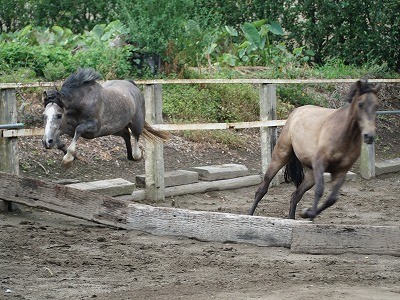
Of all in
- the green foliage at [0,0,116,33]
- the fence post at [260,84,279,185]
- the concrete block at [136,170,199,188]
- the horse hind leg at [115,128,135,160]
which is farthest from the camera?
the green foliage at [0,0,116,33]

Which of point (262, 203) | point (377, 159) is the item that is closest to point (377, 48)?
point (377, 159)

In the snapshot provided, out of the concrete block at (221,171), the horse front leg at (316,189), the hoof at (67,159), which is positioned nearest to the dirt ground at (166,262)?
the concrete block at (221,171)

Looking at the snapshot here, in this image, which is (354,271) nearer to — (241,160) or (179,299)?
(179,299)

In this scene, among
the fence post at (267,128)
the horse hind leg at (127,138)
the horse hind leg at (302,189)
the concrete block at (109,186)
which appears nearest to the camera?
the horse hind leg at (127,138)

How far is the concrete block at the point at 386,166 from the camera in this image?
533 inches

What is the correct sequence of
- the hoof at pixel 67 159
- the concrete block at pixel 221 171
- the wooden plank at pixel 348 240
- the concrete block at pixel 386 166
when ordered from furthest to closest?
the concrete block at pixel 386 166, the concrete block at pixel 221 171, the hoof at pixel 67 159, the wooden plank at pixel 348 240

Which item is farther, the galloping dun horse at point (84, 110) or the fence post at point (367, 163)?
the fence post at point (367, 163)

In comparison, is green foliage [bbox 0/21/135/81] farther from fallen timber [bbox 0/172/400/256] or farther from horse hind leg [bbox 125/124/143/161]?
fallen timber [bbox 0/172/400/256]

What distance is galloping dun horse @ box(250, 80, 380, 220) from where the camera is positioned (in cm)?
842

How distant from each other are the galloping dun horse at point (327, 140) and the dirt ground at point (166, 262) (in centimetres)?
86

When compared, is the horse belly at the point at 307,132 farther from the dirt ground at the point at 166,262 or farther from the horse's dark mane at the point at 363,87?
the dirt ground at the point at 166,262

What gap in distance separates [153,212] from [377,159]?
695 cm

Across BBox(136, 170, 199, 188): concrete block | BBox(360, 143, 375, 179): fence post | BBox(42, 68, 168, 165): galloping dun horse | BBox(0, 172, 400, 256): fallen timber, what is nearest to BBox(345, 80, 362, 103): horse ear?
BBox(0, 172, 400, 256): fallen timber

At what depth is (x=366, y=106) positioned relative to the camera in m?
8.37
